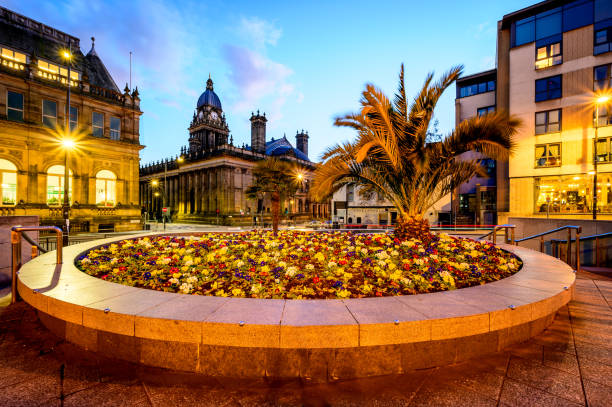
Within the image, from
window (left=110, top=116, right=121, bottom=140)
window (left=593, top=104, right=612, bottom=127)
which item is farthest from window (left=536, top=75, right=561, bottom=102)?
window (left=110, top=116, right=121, bottom=140)

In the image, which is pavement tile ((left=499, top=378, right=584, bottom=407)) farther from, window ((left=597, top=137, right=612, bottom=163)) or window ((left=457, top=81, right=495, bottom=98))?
window ((left=457, top=81, right=495, bottom=98))

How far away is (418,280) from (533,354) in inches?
69.4

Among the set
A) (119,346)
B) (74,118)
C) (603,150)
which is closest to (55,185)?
(74,118)

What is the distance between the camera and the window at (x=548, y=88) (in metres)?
27.8

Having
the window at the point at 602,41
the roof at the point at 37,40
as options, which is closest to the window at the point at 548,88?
the window at the point at 602,41

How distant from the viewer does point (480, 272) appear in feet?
18.0

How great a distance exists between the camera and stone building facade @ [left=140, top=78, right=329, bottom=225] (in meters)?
47.4

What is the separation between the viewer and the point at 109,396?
8.93ft

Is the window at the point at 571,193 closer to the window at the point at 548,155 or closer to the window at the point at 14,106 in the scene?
the window at the point at 548,155

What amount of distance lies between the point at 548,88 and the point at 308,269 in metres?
36.7

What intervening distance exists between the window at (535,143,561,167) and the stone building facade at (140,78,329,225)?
33.6 meters

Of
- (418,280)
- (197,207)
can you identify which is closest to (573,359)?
(418,280)

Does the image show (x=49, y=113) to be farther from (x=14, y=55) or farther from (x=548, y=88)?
(x=548, y=88)

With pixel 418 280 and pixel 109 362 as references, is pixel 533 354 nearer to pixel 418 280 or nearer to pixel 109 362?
pixel 418 280
